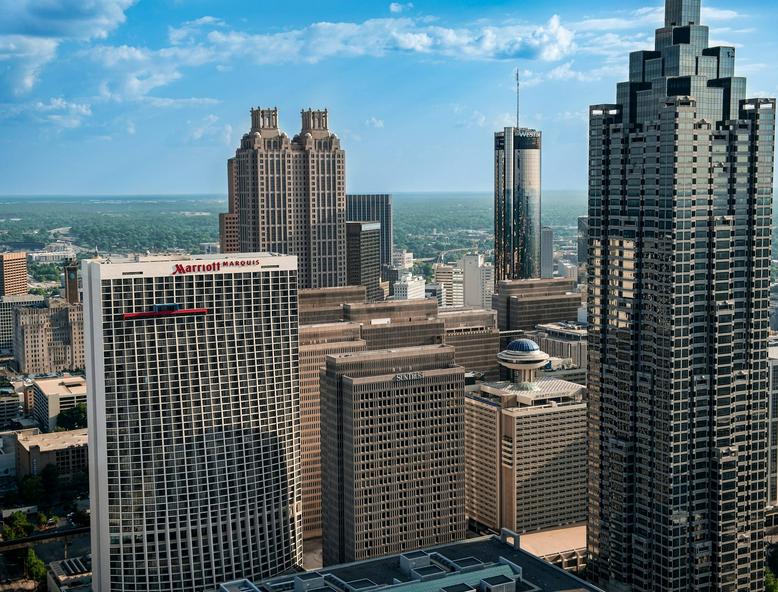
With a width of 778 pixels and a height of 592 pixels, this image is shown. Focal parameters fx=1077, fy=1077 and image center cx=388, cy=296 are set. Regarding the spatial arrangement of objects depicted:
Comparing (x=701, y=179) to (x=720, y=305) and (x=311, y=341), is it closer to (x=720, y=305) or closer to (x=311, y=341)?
(x=720, y=305)

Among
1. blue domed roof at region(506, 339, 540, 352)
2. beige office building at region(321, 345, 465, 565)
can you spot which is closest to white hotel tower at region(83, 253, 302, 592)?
beige office building at region(321, 345, 465, 565)

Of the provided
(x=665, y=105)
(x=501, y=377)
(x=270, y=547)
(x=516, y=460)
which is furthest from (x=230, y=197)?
(x=665, y=105)

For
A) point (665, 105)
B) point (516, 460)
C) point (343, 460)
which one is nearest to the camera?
point (665, 105)

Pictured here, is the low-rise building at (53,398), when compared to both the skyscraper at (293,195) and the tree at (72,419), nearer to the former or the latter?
the tree at (72,419)

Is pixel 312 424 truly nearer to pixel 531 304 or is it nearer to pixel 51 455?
pixel 51 455

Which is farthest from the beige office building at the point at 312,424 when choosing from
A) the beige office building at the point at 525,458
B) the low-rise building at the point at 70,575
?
the low-rise building at the point at 70,575

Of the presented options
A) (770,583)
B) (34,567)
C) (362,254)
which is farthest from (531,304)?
(34,567)

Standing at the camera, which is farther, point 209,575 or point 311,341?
point 311,341
